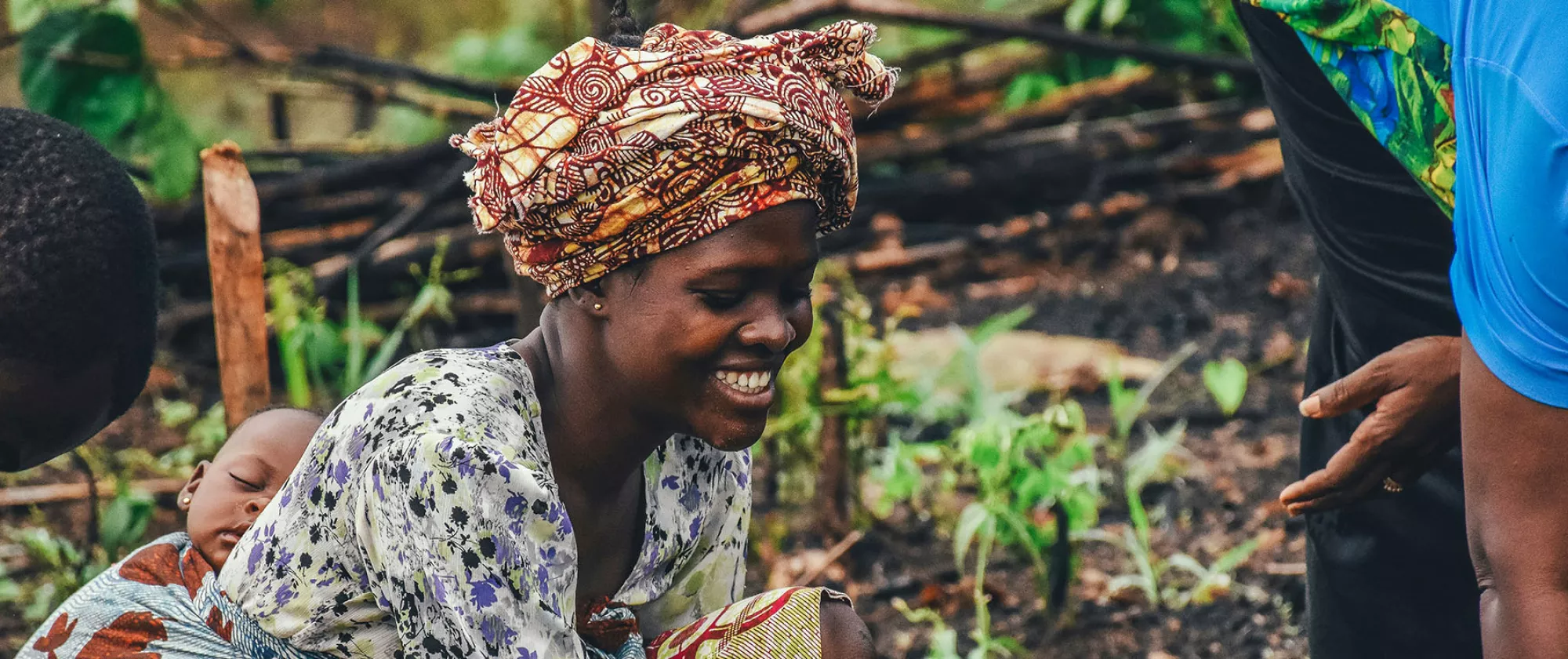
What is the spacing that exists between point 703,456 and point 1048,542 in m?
1.28

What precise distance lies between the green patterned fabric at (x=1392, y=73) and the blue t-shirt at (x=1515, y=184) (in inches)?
7.3

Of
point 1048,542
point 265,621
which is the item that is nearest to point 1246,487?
point 1048,542

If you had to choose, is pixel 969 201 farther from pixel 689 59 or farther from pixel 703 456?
pixel 689 59

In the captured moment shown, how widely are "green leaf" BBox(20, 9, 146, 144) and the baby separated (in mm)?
1849

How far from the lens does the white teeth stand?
1.98m

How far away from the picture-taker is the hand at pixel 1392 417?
2.29m

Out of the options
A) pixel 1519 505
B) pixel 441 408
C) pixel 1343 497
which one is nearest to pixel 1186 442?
pixel 1343 497

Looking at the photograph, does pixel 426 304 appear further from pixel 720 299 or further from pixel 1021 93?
pixel 1021 93

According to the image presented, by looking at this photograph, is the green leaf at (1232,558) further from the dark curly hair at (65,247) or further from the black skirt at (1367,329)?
the dark curly hair at (65,247)

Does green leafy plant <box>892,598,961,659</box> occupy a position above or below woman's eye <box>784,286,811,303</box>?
below

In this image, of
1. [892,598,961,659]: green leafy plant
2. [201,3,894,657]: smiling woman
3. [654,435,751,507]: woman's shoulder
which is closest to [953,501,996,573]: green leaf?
[892,598,961,659]: green leafy plant

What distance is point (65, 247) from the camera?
198 cm

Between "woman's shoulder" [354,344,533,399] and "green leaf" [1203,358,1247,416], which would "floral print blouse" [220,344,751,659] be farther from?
"green leaf" [1203,358,1247,416]

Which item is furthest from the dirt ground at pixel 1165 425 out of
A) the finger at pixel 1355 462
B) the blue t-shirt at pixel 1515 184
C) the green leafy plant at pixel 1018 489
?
the blue t-shirt at pixel 1515 184
